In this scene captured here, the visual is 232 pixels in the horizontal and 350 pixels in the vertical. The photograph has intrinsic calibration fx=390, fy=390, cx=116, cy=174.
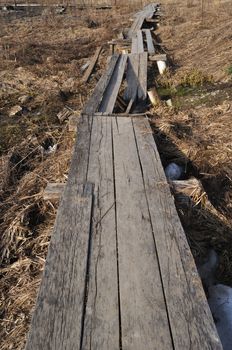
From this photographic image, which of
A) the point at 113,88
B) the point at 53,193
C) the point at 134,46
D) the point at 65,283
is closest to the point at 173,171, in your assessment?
the point at 53,193

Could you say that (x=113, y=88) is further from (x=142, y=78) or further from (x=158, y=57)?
(x=158, y=57)

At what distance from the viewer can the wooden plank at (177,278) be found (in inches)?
78.1

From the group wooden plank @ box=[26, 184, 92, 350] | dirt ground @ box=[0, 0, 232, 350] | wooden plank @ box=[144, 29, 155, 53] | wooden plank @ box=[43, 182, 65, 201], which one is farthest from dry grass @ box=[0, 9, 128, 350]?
wooden plank @ box=[144, 29, 155, 53]

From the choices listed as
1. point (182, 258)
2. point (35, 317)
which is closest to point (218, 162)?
point (182, 258)

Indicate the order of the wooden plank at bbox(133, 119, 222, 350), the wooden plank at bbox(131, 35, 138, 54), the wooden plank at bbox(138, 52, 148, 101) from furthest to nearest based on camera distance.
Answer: the wooden plank at bbox(131, 35, 138, 54), the wooden plank at bbox(138, 52, 148, 101), the wooden plank at bbox(133, 119, 222, 350)

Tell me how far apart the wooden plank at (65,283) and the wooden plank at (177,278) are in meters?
0.49

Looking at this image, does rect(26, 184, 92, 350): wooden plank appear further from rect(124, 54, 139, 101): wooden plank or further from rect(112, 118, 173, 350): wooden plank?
rect(124, 54, 139, 101): wooden plank

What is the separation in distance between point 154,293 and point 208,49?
892cm

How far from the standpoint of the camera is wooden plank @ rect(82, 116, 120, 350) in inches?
78.8

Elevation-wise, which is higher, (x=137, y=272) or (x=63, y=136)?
(x=137, y=272)

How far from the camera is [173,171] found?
14.1ft

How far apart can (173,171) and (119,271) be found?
208cm

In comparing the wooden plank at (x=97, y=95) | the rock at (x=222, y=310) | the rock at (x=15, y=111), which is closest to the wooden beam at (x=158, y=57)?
the wooden plank at (x=97, y=95)

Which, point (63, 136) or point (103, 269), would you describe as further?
point (63, 136)
